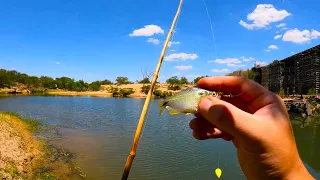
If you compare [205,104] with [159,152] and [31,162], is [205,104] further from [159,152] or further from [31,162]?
[159,152]

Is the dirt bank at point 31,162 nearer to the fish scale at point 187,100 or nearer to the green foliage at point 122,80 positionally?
the fish scale at point 187,100

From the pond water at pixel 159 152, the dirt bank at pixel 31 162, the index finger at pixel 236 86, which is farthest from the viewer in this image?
the pond water at pixel 159 152

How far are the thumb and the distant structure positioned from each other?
164ft

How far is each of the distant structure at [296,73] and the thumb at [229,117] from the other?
1966 inches

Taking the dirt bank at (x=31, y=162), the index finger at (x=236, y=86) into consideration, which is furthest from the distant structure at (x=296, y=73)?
the index finger at (x=236, y=86)

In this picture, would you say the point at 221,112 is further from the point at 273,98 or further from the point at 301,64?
the point at 301,64

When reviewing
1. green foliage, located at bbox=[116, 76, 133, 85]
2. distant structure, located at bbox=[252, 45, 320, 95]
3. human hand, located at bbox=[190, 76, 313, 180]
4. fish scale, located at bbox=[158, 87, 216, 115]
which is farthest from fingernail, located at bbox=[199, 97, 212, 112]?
green foliage, located at bbox=[116, 76, 133, 85]

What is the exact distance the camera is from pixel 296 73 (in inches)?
2219

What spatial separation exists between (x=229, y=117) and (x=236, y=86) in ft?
1.68

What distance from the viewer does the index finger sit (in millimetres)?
2289

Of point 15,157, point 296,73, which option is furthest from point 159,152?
point 296,73

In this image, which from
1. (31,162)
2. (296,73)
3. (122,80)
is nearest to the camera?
(31,162)

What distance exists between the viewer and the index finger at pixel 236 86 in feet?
7.51

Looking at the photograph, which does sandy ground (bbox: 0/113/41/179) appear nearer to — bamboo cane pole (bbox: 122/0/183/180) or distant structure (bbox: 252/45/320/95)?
bamboo cane pole (bbox: 122/0/183/180)
